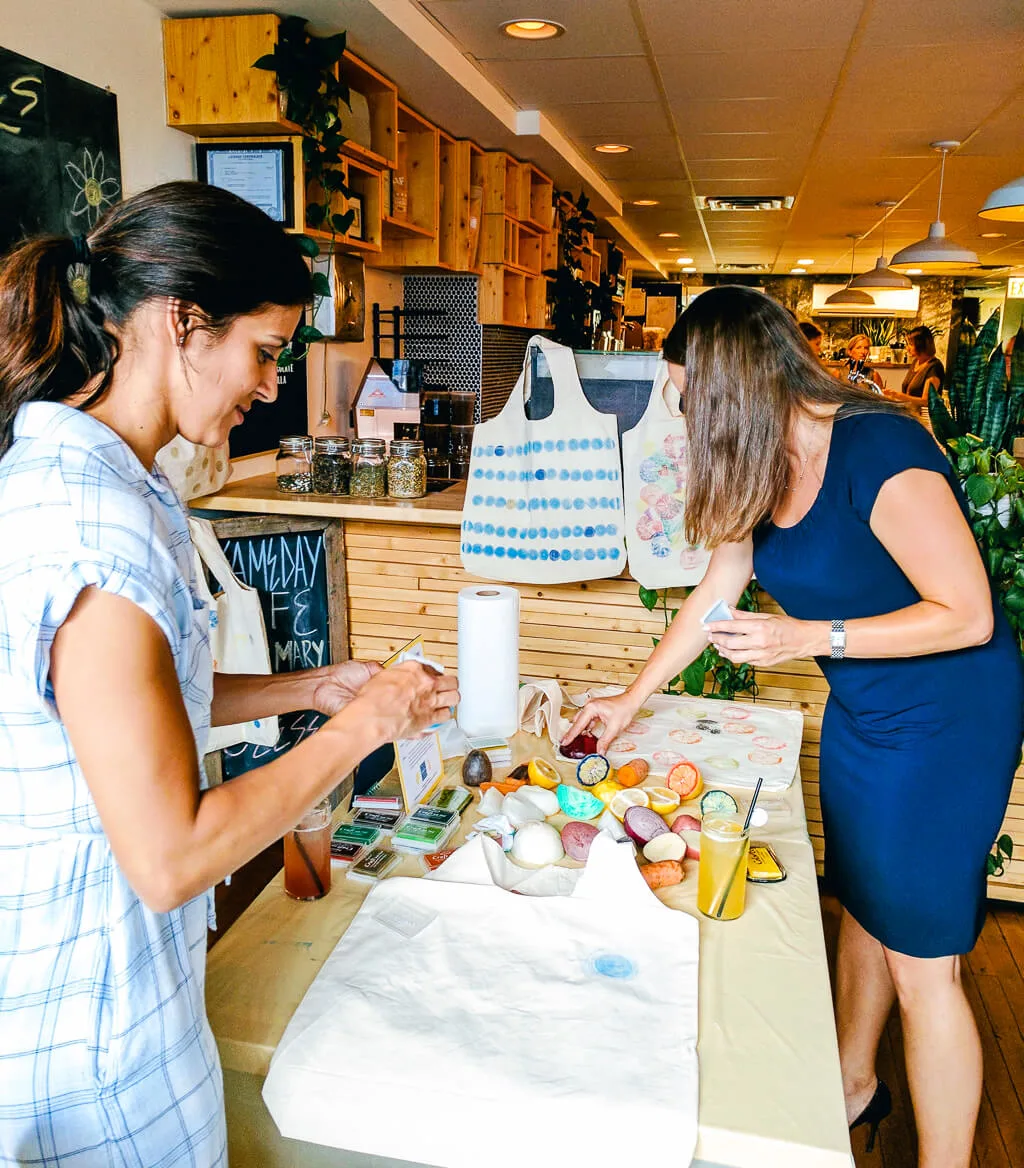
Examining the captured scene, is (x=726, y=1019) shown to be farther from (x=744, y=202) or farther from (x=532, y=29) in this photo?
(x=744, y=202)

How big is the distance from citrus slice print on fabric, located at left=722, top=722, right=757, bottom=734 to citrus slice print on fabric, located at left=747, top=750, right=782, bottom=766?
4.2 inches

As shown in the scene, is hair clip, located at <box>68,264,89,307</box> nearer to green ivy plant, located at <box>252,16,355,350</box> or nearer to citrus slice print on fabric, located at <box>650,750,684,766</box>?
→ citrus slice print on fabric, located at <box>650,750,684,766</box>

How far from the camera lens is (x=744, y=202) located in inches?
296

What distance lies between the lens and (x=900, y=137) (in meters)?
5.20

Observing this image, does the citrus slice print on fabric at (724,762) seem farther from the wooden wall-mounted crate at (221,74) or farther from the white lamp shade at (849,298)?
the white lamp shade at (849,298)

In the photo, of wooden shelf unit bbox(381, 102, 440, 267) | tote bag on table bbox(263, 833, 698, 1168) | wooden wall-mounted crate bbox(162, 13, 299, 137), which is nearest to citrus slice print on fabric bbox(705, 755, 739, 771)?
tote bag on table bbox(263, 833, 698, 1168)

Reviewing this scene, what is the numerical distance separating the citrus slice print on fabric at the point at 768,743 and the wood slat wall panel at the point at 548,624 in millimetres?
1012

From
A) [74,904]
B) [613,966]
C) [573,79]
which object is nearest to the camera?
[74,904]

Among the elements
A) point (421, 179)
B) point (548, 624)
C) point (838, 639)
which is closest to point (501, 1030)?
point (838, 639)

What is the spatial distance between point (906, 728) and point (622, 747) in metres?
0.50

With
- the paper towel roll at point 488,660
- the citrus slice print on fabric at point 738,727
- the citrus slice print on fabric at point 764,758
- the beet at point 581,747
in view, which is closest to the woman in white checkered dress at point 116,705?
the paper towel roll at point 488,660

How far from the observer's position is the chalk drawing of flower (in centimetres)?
249

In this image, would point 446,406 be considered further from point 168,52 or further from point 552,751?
point 552,751

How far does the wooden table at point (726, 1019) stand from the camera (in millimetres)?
958
